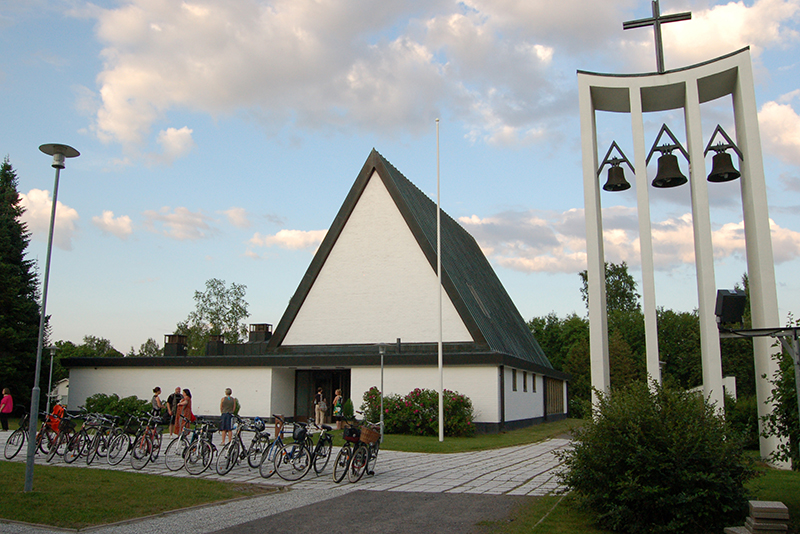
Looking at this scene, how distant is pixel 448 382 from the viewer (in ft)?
77.4

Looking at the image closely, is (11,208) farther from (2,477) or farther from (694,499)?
(694,499)

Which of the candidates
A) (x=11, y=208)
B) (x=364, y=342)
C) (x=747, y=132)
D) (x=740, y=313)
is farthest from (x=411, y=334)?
(x=11, y=208)

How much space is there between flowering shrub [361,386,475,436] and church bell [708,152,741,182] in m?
12.0

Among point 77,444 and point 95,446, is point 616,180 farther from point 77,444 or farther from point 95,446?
point 77,444

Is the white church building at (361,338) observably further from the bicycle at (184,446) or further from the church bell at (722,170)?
the church bell at (722,170)

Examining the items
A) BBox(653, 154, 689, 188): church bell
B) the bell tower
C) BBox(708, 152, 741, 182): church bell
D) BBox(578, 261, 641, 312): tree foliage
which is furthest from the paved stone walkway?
BBox(578, 261, 641, 312): tree foliage

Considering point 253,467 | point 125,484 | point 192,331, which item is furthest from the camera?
point 192,331

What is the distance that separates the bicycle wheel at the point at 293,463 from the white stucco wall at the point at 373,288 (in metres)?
13.5

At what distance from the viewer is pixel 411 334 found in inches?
1009

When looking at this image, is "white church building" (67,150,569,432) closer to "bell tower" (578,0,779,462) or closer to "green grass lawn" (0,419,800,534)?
Answer: "bell tower" (578,0,779,462)

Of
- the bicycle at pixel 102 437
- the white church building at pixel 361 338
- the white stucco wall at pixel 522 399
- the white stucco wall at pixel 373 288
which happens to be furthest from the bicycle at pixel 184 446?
the white stucco wall at pixel 522 399

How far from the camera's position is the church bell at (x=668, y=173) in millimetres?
12664

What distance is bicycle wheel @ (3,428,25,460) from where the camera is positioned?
1395 cm

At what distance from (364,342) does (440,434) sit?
7406 millimetres
